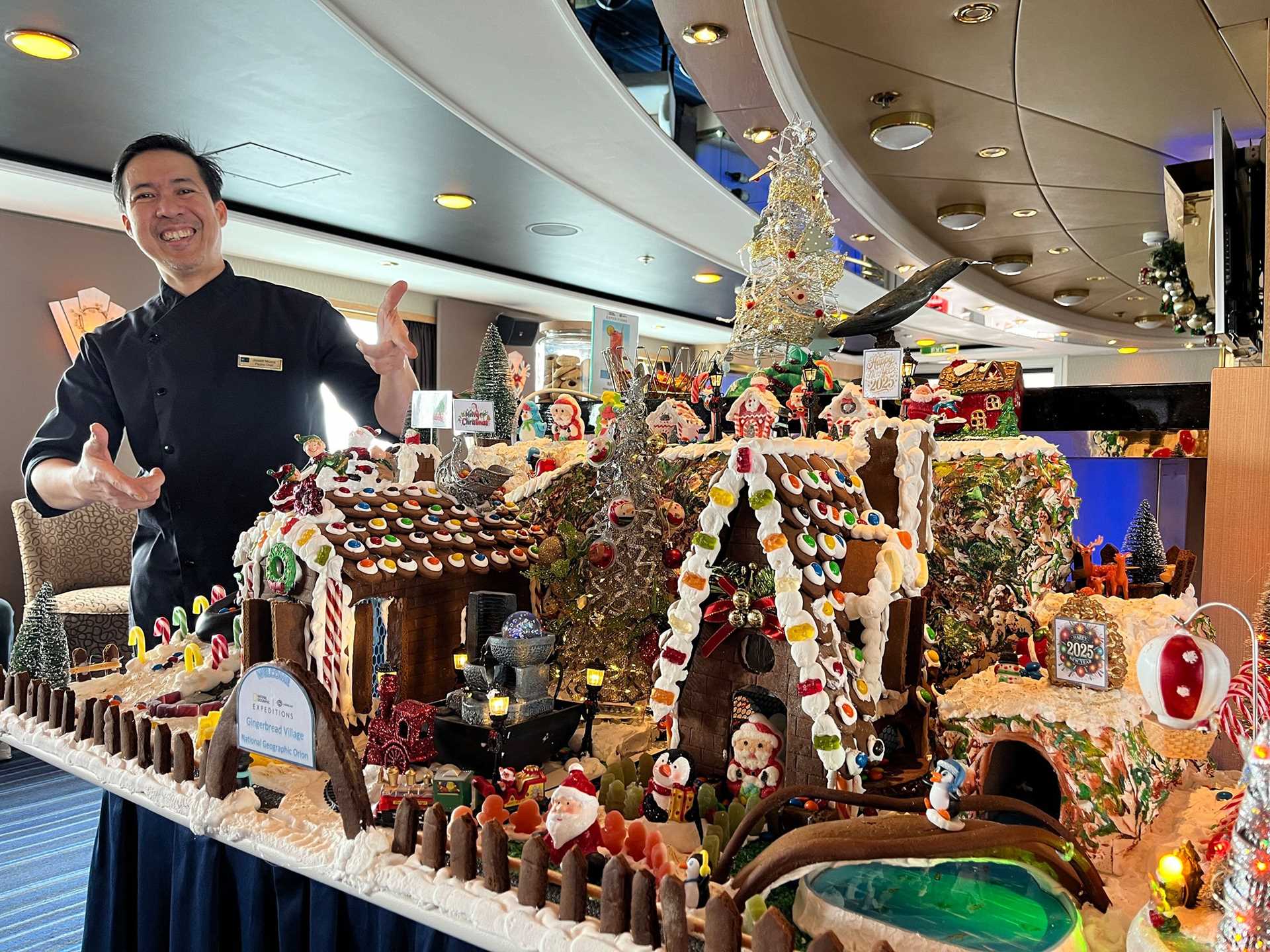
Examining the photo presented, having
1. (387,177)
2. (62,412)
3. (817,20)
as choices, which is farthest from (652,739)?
(387,177)

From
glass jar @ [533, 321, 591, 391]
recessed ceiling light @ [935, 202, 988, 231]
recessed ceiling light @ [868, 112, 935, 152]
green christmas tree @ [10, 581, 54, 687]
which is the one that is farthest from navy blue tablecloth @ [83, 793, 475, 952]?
recessed ceiling light @ [935, 202, 988, 231]

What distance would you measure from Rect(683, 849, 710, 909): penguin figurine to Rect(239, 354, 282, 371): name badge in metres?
2.01

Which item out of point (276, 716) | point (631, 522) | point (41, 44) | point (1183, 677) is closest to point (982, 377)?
point (631, 522)

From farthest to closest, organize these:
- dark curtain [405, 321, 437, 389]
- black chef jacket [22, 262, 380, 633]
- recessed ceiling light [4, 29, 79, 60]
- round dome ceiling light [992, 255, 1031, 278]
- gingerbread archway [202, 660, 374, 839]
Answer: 1. dark curtain [405, 321, 437, 389]
2. round dome ceiling light [992, 255, 1031, 278]
3. recessed ceiling light [4, 29, 79, 60]
4. black chef jacket [22, 262, 380, 633]
5. gingerbread archway [202, 660, 374, 839]

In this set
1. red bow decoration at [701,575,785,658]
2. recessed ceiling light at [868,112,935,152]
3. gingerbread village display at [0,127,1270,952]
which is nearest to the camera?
gingerbread village display at [0,127,1270,952]

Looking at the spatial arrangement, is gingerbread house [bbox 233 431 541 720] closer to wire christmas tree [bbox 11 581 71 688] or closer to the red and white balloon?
the red and white balloon

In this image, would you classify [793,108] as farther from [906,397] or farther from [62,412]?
[62,412]

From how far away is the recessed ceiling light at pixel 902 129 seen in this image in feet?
16.8

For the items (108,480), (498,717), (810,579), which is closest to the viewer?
(810,579)

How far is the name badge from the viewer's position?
8.80 feet

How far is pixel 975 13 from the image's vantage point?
12.6 ft

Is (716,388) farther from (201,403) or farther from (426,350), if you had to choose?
(426,350)

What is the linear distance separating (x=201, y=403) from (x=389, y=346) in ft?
1.91

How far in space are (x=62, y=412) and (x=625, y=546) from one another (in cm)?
170
